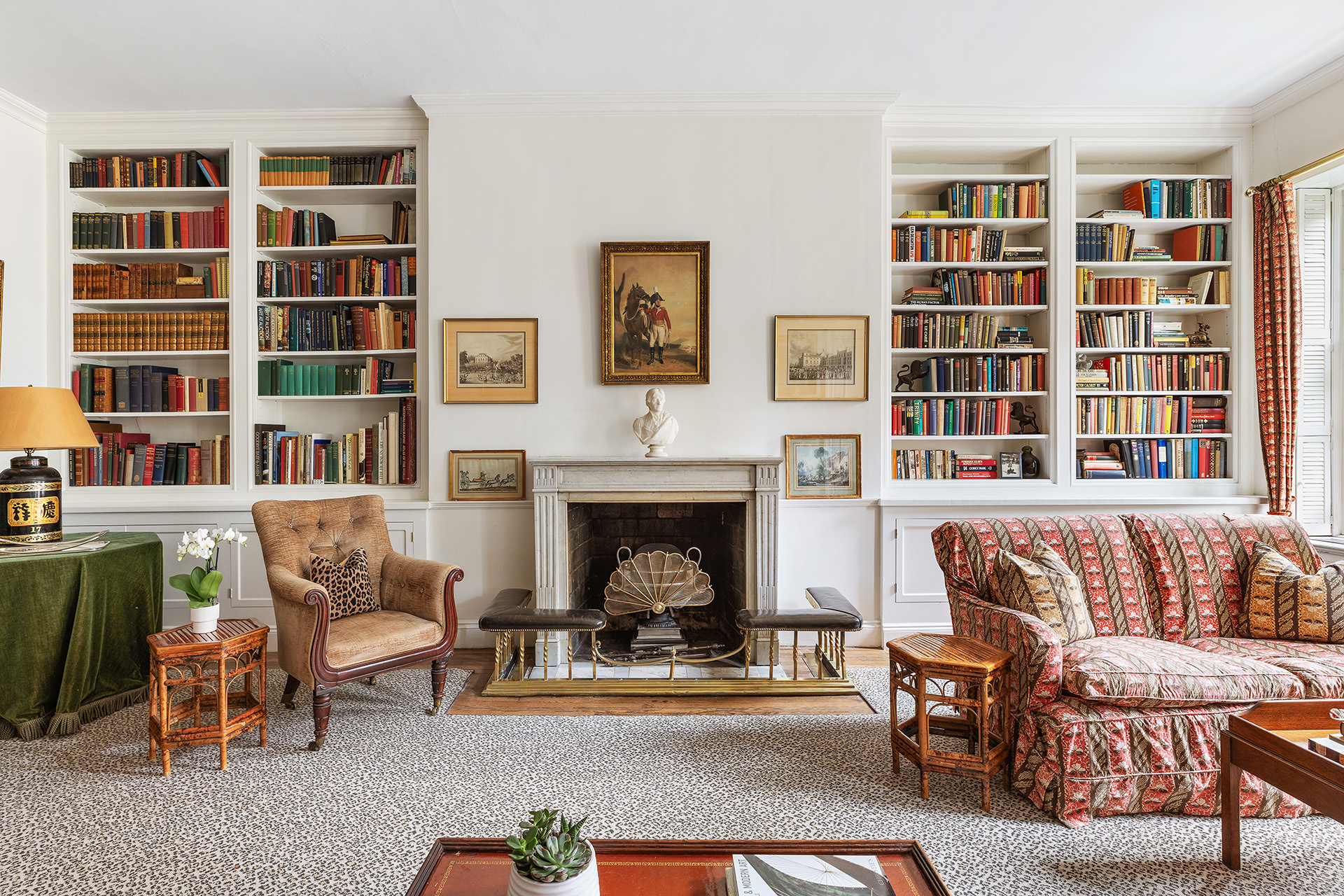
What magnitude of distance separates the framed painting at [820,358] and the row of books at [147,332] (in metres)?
3.47

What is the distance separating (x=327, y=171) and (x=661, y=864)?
171 inches

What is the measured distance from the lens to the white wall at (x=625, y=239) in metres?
4.05

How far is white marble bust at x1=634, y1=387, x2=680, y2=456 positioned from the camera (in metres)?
3.87

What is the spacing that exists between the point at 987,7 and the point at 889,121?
1.07 meters

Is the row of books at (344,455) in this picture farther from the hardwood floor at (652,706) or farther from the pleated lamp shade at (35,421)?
the hardwood floor at (652,706)

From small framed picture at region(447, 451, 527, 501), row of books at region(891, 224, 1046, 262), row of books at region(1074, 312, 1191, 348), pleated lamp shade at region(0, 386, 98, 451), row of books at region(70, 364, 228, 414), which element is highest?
row of books at region(891, 224, 1046, 262)

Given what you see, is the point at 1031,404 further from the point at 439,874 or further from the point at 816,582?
the point at 439,874

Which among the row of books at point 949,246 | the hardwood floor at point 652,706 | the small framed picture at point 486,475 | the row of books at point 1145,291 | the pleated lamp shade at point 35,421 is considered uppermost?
the row of books at point 949,246

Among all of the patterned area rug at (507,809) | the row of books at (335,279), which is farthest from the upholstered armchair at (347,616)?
the row of books at (335,279)

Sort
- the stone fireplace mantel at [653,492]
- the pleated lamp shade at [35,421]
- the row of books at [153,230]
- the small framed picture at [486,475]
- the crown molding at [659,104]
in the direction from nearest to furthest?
the pleated lamp shade at [35,421], the stone fireplace mantel at [653,492], the crown molding at [659,104], the small framed picture at [486,475], the row of books at [153,230]

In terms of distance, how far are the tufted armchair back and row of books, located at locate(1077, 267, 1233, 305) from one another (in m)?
4.42

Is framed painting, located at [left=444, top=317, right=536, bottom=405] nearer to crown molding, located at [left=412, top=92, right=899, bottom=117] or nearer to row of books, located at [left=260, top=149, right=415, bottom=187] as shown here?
row of books, located at [left=260, top=149, right=415, bottom=187]

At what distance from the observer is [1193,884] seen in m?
1.94

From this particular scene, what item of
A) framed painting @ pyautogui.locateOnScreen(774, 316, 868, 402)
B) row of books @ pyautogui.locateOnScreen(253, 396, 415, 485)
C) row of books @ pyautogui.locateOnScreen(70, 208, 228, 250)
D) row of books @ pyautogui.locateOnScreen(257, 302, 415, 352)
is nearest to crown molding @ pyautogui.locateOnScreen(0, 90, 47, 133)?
row of books @ pyautogui.locateOnScreen(70, 208, 228, 250)
